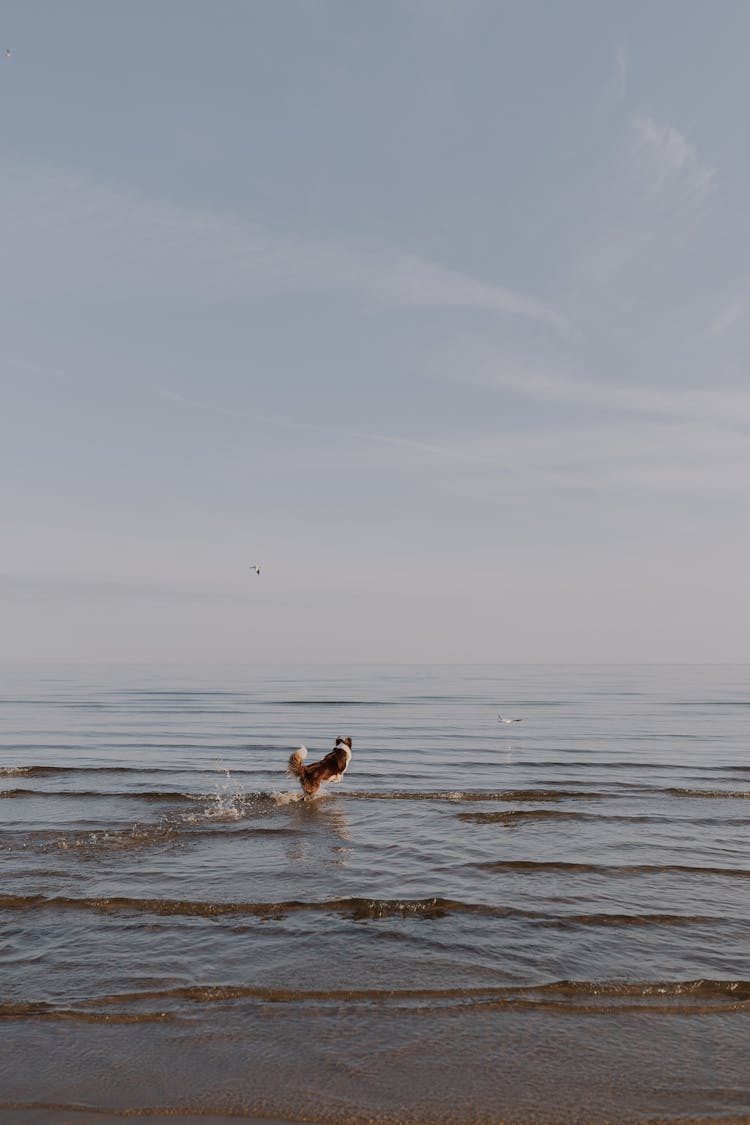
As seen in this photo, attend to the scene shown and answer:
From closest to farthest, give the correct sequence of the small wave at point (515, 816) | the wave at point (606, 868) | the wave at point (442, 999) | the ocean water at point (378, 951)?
the ocean water at point (378, 951) → the wave at point (442, 999) → the wave at point (606, 868) → the small wave at point (515, 816)

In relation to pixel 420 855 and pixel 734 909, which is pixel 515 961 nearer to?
pixel 734 909

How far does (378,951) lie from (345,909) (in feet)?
4.83

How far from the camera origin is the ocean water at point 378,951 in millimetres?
5375

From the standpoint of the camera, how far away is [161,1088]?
211 inches

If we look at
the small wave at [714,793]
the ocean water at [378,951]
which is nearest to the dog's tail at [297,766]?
the ocean water at [378,951]

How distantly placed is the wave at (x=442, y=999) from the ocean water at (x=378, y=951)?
0.09 feet

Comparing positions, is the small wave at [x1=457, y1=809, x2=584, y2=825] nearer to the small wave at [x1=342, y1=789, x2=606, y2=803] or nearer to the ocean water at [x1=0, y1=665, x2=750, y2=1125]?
the ocean water at [x1=0, y1=665, x2=750, y2=1125]

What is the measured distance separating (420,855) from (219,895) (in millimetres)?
3564

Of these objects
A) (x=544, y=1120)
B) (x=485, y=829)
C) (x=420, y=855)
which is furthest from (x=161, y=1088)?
(x=485, y=829)

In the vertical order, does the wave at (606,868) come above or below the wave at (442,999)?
below

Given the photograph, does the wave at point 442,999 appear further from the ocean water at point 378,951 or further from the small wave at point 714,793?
the small wave at point 714,793

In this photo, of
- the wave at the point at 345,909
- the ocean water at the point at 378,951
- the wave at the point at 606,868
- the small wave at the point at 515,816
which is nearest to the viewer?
the ocean water at the point at 378,951

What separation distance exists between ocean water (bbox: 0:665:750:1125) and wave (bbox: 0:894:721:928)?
0.05m

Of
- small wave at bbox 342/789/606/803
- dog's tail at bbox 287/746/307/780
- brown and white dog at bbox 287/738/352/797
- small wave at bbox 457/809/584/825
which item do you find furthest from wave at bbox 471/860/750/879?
dog's tail at bbox 287/746/307/780
